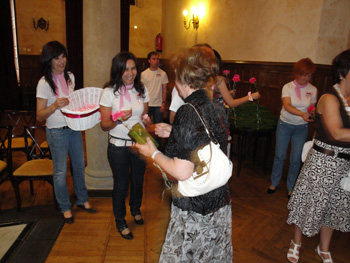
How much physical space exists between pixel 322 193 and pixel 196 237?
124 cm

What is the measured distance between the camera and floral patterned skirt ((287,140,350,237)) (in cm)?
212

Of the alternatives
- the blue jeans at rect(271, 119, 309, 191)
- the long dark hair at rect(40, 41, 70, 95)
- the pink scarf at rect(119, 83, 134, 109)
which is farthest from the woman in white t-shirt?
the long dark hair at rect(40, 41, 70, 95)

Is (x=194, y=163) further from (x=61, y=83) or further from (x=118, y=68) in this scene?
(x=61, y=83)

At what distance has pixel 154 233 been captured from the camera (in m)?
2.73

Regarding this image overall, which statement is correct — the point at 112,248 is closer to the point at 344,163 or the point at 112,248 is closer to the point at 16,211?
the point at 16,211

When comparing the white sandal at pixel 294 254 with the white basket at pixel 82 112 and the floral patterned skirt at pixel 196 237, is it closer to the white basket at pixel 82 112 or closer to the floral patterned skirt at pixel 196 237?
the floral patterned skirt at pixel 196 237

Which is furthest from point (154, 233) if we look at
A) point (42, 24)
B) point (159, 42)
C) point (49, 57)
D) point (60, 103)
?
point (42, 24)

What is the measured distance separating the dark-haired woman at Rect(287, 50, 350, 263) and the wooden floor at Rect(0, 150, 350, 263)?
1.03 ft

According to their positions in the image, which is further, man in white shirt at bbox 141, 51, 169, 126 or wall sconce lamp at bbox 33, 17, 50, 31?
wall sconce lamp at bbox 33, 17, 50, 31

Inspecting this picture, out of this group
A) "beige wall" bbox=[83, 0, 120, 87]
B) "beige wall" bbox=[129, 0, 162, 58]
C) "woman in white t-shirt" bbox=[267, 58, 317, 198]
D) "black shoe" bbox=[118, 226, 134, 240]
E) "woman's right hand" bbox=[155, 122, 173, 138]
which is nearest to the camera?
"woman's right hand" bbox=[155, 122, 173, 138]

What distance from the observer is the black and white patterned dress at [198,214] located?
4.35 feet

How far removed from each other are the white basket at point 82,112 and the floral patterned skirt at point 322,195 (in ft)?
6.24

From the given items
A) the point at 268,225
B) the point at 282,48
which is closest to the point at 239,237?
the point at 268,225

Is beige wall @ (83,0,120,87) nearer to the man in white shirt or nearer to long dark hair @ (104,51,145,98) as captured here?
long dark hair @ (104,51,145,98)
